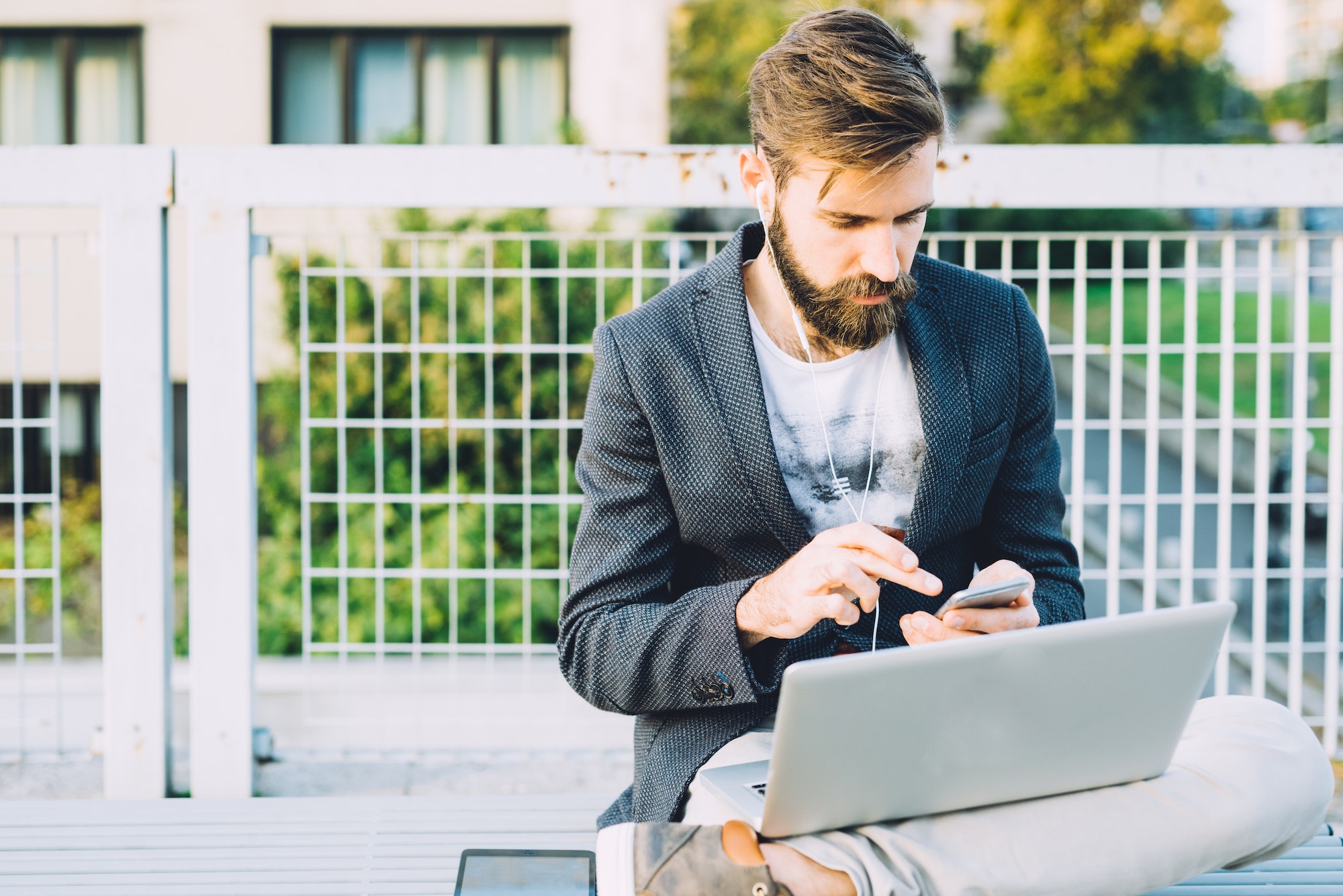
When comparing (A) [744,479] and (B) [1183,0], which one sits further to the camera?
(B) [1183,0]

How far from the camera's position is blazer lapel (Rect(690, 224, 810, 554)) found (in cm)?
173

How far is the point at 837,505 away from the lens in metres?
1.81

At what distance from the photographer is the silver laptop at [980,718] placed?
127 centimetres

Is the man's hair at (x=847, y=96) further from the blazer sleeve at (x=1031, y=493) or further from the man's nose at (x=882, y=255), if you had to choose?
the blazer sleeve at (x=1031, y=493)

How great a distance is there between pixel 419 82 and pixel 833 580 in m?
7.04

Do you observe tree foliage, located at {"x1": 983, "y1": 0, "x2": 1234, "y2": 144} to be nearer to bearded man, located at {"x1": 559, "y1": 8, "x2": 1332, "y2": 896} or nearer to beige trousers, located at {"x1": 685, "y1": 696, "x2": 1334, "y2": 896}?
bearded man, located at {"x1": 559, "y1": 8, "x2": 1332, "y2": 896}

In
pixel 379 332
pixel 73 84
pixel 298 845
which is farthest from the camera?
pixel 73 84

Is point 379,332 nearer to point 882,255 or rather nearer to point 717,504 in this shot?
point 717,504

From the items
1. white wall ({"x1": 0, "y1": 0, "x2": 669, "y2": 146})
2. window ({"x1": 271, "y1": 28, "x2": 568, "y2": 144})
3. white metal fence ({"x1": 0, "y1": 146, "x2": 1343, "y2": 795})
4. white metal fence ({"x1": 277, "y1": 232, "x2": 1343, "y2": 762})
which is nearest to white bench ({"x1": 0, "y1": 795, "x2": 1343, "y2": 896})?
white metal fence ({"x1": 0, "y1": 146, "x2": 1343, "y2": 795})

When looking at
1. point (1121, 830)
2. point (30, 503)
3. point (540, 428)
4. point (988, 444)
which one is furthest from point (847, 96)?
point (30, 503)

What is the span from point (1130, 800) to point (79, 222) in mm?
5966

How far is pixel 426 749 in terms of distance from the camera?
2.79 m

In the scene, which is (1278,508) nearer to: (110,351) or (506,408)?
(506,408)

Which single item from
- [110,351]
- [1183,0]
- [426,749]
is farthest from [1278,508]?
[1183,0]
